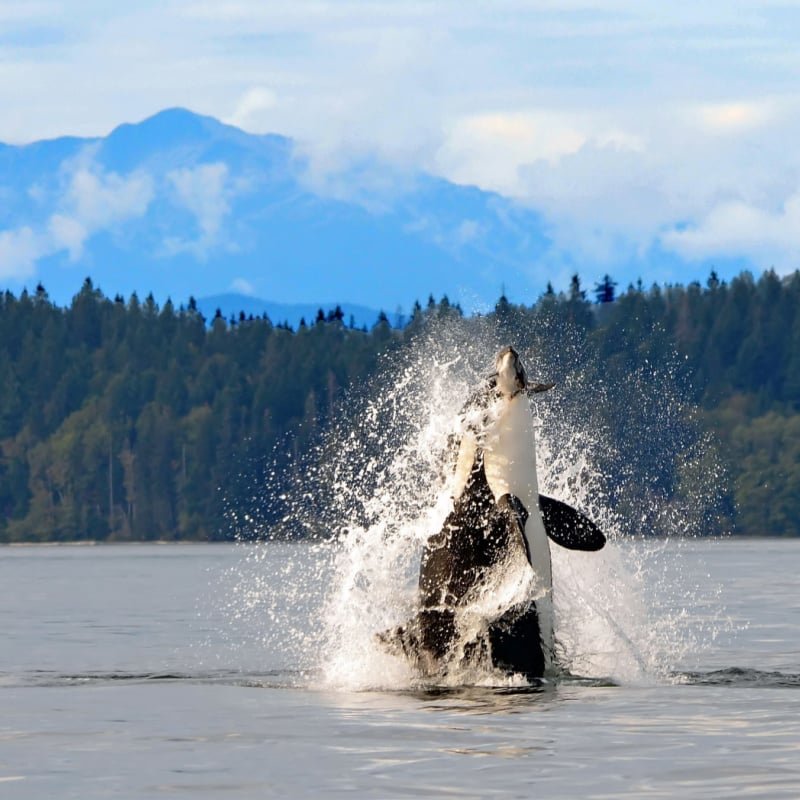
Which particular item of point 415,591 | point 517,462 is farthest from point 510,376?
point 415,591

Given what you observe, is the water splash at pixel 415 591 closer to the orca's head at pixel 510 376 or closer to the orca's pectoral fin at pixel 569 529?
the orca's head at pixel 510 376

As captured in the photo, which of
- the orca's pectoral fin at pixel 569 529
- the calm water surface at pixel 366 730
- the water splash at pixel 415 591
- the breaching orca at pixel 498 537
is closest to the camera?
Answer: the calm water surface at pixel 366 730

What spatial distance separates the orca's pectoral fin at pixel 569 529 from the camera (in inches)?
930

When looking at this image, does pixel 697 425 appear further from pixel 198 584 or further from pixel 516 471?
pixel 516 471

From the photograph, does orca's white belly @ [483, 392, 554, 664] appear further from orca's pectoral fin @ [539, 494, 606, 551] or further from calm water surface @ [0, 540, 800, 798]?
calm water surface @ [0, 540, 800, 798]

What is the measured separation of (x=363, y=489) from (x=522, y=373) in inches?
4477

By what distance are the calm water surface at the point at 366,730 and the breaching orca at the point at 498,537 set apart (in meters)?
0.69

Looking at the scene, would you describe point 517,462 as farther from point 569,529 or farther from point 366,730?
point 366,730

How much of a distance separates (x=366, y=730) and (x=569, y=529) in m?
4.12

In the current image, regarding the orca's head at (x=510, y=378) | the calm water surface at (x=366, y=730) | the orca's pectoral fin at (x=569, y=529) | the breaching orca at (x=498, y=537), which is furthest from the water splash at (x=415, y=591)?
the orca's pectoral fin at (x=569, y=529)

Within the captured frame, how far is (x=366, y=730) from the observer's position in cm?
2088

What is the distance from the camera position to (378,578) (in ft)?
90.3

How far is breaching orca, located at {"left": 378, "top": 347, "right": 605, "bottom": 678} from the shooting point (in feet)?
78.1

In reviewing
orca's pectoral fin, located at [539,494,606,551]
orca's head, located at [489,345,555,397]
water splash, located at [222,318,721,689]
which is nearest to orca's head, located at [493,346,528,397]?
orca's head, located at [489,345,555,397]
